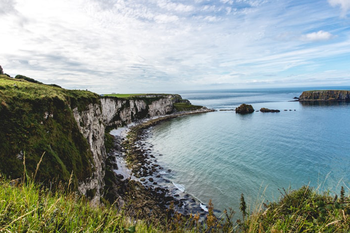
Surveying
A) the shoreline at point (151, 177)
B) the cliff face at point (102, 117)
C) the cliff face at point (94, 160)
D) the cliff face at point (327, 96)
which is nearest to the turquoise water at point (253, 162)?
the shoreline at point (151, 177)

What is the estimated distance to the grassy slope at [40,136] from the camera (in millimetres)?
11305

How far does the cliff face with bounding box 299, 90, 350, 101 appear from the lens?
435ft

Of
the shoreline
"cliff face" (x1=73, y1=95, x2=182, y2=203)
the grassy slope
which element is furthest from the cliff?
the shoreline

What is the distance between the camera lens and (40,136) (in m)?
13.5

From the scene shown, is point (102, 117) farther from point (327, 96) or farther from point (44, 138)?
point (327, 96)

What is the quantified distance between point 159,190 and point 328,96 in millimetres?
167513

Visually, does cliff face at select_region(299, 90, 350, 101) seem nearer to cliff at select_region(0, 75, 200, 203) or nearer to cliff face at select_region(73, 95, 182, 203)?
cliff face at select_region(73, 95, 182, 203)

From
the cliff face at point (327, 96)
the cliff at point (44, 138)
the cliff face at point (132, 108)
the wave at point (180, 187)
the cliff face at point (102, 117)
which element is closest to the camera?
the cliff at point (44, 138)

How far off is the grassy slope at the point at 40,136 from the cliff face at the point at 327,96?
17567 cm

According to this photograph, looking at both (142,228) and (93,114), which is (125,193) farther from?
(142,228)

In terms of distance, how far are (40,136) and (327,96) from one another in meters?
180

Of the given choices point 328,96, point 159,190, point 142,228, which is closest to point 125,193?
point 159,190

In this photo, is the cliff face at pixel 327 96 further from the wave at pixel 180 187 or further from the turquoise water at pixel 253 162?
the wave at pixel 180 187

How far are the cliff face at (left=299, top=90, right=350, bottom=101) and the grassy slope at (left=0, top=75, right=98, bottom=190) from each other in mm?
175672
